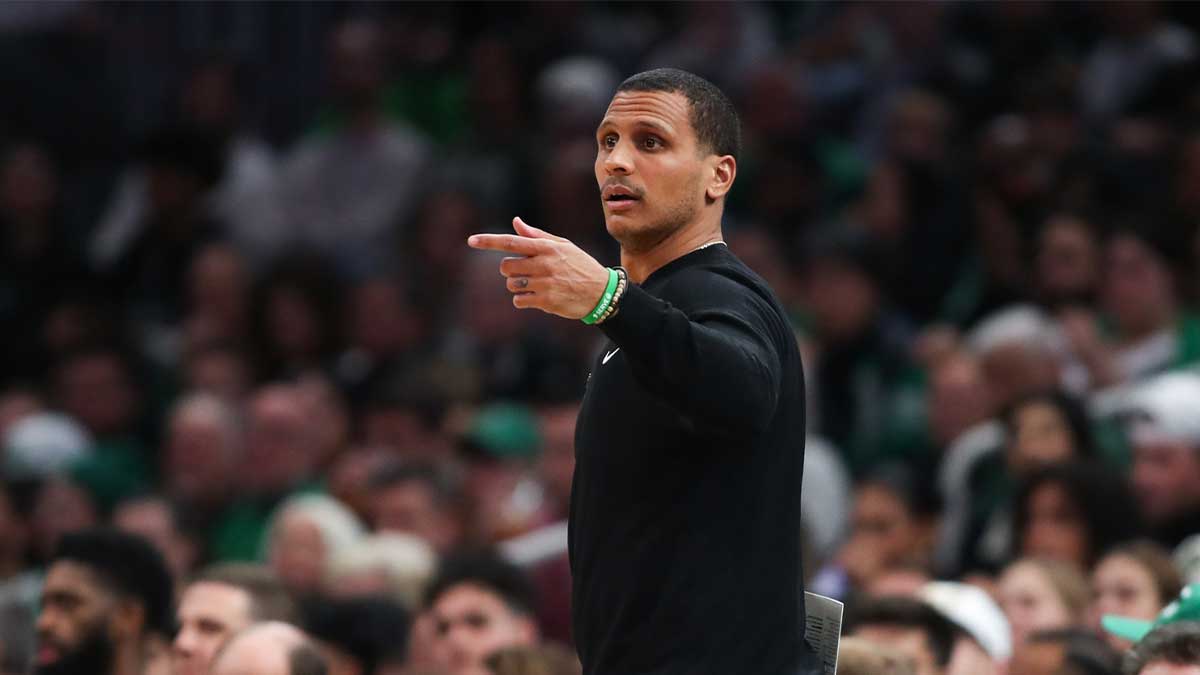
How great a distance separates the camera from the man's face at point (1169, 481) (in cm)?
818

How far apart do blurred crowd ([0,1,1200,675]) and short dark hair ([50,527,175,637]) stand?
0.01m

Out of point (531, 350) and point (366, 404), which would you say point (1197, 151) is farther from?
point (366, 404)

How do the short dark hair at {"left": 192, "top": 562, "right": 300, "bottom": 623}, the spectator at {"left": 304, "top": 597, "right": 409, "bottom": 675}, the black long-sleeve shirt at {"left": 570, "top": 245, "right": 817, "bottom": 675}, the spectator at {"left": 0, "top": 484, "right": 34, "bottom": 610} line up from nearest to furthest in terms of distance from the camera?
the black long-sleeve shirt at {"left": 570, "top": 245, "right": 817, "bottom": 675} → the short dark hair at {"left": 192, "top": 562, "right": 300, "bottom": 623} → the spectator at {"left": 304, "top": 597, "right": 409, "bottom": 675} → the spectator at {"left": 0, "top": 484, "right": 34, "bottom": 610}

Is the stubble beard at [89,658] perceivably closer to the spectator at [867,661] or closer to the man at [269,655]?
the man at [269,655]

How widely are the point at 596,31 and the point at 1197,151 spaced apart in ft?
12.2

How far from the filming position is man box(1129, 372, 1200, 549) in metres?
8.14

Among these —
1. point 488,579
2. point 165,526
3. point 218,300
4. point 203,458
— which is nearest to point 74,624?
point 488,579

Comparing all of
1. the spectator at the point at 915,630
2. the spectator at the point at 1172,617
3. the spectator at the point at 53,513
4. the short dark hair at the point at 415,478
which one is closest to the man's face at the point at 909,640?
the spectator at the point at 915,630

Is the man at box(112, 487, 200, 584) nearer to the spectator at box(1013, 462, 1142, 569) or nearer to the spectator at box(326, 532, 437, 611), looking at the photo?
the spectator at box(326, 532, 437, 611)

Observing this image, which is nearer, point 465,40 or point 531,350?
point 531,350

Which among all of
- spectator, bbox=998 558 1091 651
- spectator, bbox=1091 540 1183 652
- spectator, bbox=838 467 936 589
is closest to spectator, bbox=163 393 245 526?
A: spectator, bbox=838 467 936 589

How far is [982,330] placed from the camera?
9797 mm

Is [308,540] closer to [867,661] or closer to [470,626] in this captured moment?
[470,626]

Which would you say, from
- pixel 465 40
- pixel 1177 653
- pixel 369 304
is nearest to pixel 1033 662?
pixel 1177 653
